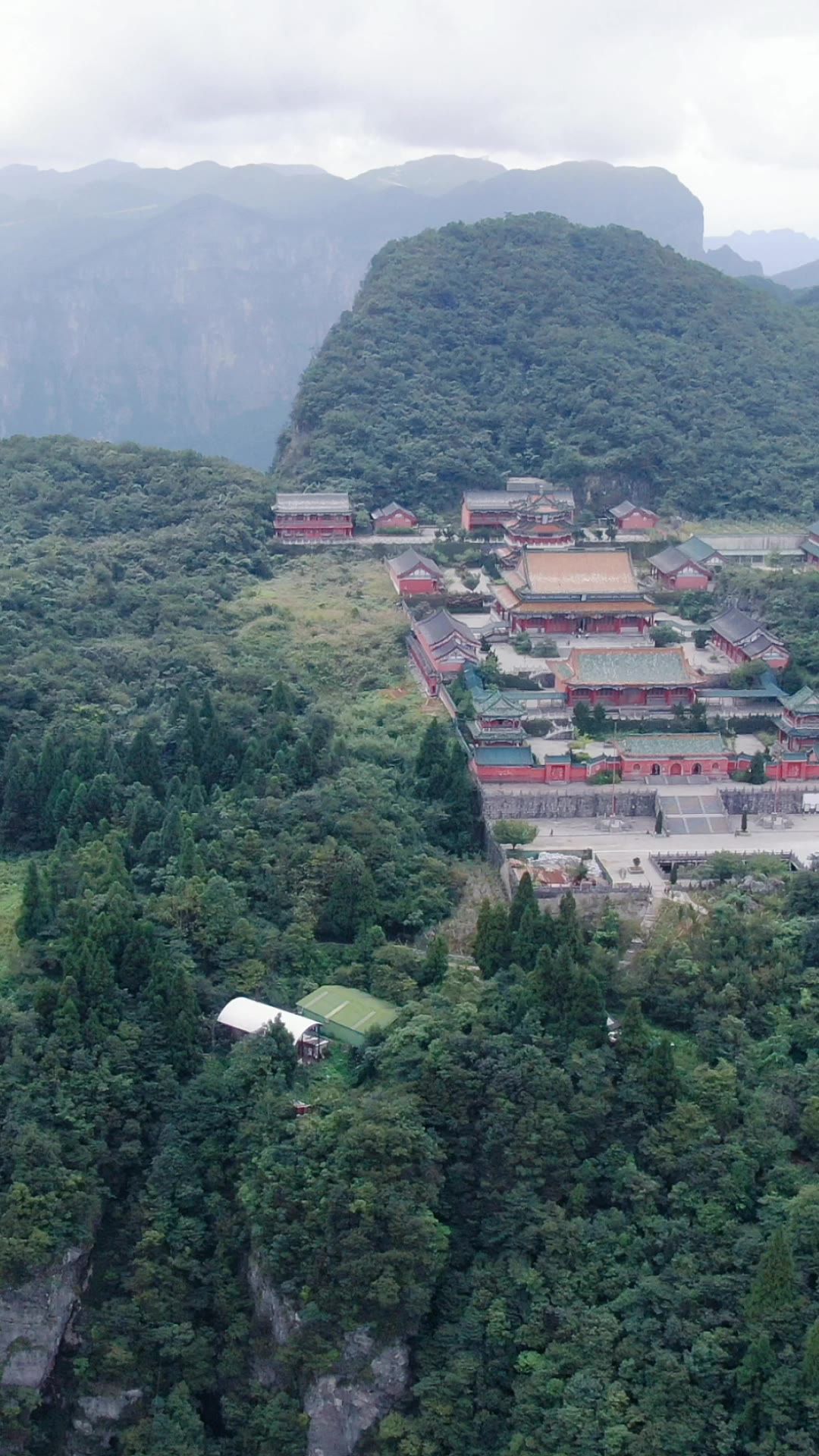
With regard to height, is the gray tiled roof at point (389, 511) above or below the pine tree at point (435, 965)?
above

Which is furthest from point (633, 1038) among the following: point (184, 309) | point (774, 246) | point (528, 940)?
point (774, 246)

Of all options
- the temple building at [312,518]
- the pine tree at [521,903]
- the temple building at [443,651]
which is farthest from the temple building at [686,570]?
the pine tree at [521,903]

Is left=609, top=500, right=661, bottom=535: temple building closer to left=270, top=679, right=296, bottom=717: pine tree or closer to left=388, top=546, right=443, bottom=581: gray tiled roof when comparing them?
left=388, top=546, right=443, bottom=581: gray tiled roof

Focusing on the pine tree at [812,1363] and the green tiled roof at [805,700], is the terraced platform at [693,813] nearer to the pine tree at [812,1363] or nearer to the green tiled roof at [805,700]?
the green tiled roof at [805,700]

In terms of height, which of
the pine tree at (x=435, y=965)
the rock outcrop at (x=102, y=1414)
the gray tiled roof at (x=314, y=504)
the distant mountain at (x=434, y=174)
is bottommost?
the rock outcrop at (x=102, y=1414)

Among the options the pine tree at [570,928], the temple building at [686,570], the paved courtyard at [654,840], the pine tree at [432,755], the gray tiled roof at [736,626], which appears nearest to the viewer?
the pine tree at [570,928]

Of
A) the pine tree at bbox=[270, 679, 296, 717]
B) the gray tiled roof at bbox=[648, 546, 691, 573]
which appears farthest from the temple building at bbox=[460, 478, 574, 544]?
the pine tree at bbox=[270, 679, 296, 717]
